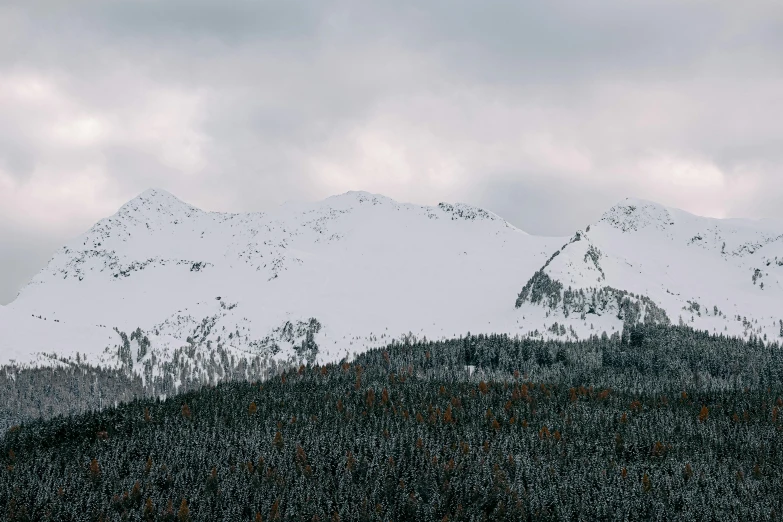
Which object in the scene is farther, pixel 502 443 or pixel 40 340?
pixel 40 340

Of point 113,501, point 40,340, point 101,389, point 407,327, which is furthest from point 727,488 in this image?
point 40,340

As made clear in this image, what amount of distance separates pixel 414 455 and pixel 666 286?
13533cm

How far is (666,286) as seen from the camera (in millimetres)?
151750

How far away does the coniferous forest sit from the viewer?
27.4 metres

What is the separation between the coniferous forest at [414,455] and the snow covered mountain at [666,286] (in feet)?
170

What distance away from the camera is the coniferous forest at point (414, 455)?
90.0 feet

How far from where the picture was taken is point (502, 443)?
36.2 metres

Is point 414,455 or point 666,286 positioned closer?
point 414,455

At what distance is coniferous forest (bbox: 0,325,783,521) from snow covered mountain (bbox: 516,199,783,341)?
5172cm

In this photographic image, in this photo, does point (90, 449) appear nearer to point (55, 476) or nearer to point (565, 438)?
point (55, 476)

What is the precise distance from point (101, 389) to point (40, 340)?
36.2 m

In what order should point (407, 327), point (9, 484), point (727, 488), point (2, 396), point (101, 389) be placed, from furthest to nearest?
point (407, 327), point (101, 389), point (2, 396), point (9, 484), point (727, 488)

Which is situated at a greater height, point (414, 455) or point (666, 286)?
point (666, 286)

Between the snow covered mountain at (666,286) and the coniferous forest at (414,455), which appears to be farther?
the snow covered mountain at (666,286)
